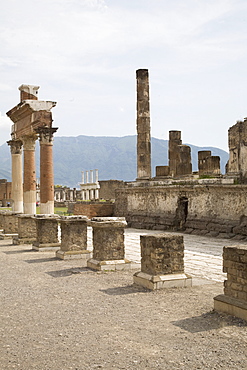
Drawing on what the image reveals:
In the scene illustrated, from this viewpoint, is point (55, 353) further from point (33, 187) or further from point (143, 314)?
point (33, 187)

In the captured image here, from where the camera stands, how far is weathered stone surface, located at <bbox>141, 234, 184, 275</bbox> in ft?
22.4

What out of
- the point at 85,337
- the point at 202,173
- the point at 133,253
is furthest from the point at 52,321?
the point at 202,173

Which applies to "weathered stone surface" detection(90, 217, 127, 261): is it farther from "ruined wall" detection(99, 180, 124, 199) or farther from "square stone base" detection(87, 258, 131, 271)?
"ruined wall" detection(99, 180, 124, 199)

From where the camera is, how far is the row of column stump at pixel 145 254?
523cm

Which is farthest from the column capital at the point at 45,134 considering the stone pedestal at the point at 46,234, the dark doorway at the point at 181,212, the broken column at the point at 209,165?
the broken column at the point at 209,165

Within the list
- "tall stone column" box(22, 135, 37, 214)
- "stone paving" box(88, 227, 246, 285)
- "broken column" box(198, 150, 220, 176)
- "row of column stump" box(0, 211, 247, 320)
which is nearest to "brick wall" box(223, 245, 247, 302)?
"row of column stump" box(0, 211, 247, 320)

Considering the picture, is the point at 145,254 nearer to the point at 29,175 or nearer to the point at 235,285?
the point at 235,285

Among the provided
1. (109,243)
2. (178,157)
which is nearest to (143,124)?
(178,157)

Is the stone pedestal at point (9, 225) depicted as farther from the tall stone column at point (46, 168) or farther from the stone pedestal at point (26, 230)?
the tall stone column at point (46, 168)

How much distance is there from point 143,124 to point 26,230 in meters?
10.5

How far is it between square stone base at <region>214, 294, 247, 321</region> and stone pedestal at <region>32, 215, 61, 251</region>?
7227 mm

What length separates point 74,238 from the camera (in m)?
10.4

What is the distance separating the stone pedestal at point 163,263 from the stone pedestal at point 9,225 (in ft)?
31.3

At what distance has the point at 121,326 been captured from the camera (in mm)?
4965
